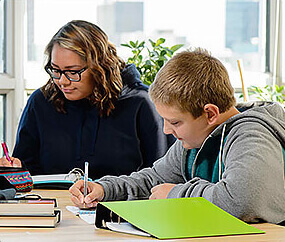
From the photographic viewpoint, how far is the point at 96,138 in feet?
7.73

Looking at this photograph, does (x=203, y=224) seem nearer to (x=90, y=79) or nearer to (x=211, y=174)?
(x=211, y=174)

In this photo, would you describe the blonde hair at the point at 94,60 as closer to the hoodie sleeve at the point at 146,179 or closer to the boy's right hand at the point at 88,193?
the hoodie sleeve at the point at 146,179

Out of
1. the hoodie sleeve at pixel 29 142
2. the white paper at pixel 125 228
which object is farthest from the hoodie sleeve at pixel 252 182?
the hoodie sleeve at pixel 29 142

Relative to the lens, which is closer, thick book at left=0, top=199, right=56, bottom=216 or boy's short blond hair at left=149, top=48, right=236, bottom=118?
thick book at left=0, top=199, right=56, bottom=216

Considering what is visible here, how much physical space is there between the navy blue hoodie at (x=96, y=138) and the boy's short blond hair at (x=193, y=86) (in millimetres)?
790

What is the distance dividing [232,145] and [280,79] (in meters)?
2.96

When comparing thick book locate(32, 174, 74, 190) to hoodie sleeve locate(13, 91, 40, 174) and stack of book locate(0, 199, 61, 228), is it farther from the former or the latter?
stack of book locate(0, 199, 61, 228)

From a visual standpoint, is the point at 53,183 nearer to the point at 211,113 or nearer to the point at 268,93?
the point at 211,113

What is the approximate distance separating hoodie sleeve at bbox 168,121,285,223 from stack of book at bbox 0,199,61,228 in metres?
0.36

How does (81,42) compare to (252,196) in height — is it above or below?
above

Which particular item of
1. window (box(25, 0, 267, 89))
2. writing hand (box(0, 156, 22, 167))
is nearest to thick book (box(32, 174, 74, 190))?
writing hand (box(0, 156, 22, 167))

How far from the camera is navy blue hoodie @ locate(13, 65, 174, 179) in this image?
92.4 inches

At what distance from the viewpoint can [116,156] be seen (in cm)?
235

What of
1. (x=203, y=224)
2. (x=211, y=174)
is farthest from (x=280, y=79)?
(x=203, y=224)
